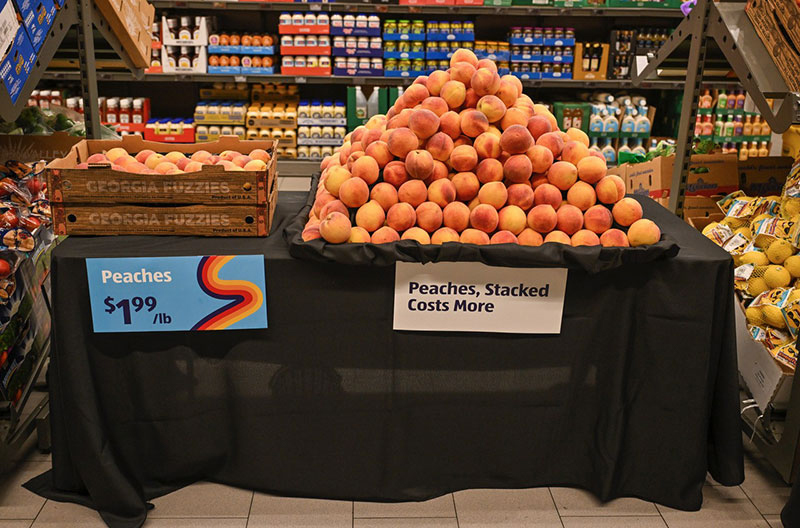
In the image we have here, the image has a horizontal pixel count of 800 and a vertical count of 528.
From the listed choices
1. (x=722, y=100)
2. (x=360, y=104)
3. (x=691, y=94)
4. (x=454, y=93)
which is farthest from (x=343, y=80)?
(x=454, y=93)

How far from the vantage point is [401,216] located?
2088 mm

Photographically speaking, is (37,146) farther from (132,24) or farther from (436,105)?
(436,105)

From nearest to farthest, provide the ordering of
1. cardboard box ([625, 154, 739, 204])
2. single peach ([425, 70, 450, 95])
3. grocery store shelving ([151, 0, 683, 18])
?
1. single peach ([425, 70, 450, 95])
2. cardboard box ([625, 154, 739, 204])
3. grocery store shelving ([151, 0, 683, 18])

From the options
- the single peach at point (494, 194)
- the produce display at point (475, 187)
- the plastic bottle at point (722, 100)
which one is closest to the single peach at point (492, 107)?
the produce display at point (475, 187)

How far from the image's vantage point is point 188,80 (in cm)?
618

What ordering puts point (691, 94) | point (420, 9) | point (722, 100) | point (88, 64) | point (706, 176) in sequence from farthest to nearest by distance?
point (722, 100) < point (420, 9) < point (706, 176) < point (691, 94) < point (88, 64)

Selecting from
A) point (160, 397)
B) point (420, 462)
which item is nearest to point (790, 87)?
point (420, 462)

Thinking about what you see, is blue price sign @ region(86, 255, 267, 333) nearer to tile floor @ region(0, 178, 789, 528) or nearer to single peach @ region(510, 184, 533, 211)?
tile floor @ region(0, 178, 789, 528)

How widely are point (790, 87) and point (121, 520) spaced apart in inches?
104

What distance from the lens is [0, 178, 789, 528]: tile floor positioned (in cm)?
223

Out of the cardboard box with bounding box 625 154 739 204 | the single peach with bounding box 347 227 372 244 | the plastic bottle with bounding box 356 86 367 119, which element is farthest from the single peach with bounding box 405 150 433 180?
the plastic bottle with bounding box 356 86 367 119

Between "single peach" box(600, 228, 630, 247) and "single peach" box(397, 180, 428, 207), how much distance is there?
0.52m

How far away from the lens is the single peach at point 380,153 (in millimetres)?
2170

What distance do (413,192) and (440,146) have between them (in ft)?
0.51
